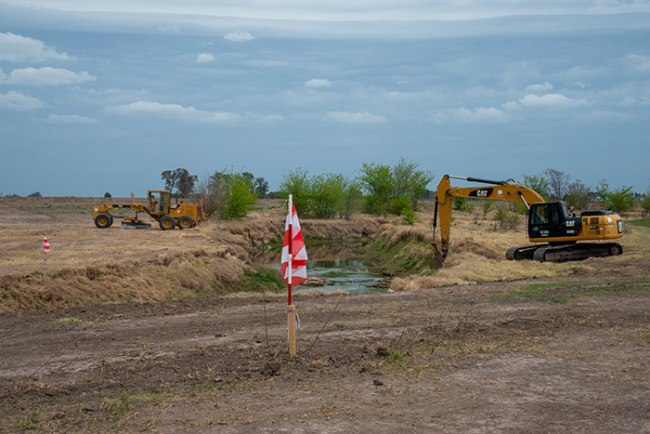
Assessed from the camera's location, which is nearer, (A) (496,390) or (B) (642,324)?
(A) (496,390)

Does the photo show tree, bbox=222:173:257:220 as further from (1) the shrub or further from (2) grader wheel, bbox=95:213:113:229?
(1) the shrub

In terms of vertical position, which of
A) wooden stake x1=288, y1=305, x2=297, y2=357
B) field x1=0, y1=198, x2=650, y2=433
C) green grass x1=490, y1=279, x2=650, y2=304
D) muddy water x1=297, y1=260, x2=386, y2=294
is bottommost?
muddy water x1=297, y1=260, x2=386, y2=294

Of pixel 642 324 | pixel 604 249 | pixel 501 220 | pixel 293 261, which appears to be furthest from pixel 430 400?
pixel 501 220

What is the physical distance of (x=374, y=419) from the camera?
560cm

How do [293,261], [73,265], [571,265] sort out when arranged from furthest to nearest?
[571,265] → [73,265] → [293,261]

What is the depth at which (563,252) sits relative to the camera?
22.8 metres

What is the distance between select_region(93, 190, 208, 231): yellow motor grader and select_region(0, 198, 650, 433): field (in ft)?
52.1

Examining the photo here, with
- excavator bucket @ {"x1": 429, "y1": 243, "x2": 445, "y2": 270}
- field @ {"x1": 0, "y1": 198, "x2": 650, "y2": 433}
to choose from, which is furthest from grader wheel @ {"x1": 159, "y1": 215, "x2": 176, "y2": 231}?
excavator bucket @ {"x1": 429, "y1": 243, "x2": 445, "y2": 270}

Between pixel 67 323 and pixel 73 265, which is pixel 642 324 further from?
pixel 73 265

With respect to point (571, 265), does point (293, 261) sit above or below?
above

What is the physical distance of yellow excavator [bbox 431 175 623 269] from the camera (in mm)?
22078

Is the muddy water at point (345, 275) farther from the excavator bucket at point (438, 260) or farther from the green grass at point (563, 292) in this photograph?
the green grass at point (563, 292)

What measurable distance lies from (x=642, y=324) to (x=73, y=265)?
47.6ft

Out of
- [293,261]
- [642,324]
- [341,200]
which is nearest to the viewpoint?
[293,261]
